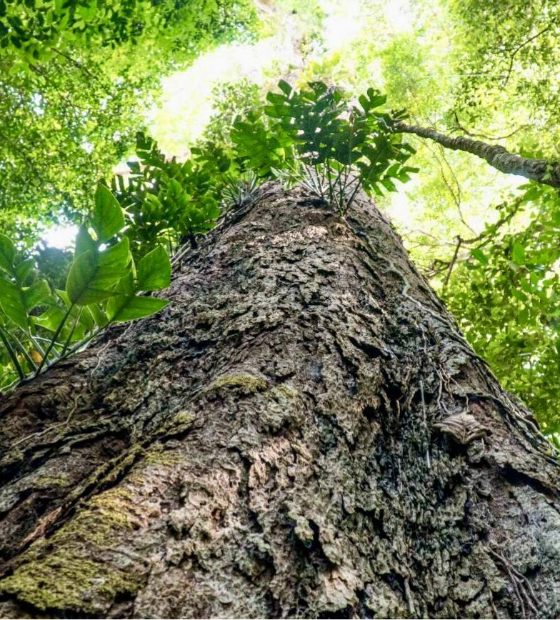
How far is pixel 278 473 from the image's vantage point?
2.88 feet

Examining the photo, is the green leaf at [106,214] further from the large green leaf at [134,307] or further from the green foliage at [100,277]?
the large green leaf at [134,307]

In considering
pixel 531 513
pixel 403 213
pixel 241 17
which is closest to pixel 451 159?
pixel 403 213

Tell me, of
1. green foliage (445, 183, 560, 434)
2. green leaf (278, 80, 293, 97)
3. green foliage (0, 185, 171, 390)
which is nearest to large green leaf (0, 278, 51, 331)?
green foliage (0, 185, 171, 390)

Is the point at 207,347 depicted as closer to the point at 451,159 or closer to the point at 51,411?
the point at 51,411

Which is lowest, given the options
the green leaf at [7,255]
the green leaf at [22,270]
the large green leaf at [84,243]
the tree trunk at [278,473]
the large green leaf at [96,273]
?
the tree trunk at [278,473]

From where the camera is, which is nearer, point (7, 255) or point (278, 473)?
point (278, 473)

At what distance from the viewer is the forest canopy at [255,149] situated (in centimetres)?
158

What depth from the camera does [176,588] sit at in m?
0.65

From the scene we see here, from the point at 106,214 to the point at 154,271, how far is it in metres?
0.17

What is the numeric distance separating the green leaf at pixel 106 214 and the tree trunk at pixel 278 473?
15.3 inches

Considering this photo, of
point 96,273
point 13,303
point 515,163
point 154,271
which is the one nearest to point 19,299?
point 13,303

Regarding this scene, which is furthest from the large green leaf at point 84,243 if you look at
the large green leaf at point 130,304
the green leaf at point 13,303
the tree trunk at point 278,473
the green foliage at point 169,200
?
the green foliage at point 169,200

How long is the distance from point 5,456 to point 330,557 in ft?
2.34

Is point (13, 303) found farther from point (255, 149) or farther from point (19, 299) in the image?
point (255, 149)
